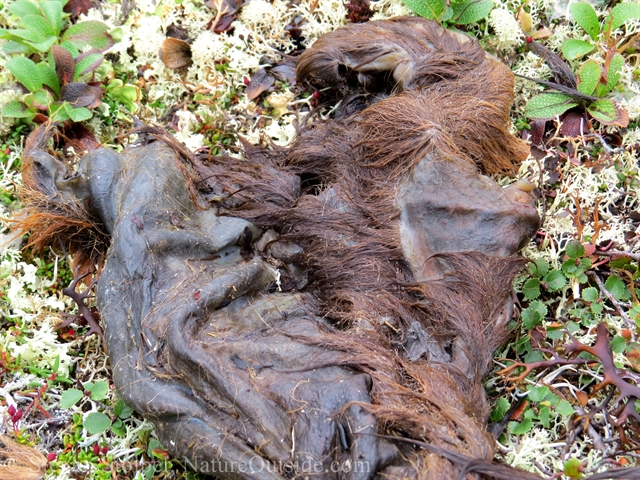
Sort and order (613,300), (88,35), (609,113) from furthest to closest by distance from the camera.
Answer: (88,35)
(609,113)
(613,300)

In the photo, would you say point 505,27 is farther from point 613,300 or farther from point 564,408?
point 564,408

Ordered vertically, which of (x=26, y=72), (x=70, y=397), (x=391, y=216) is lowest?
(x=70, y=397)

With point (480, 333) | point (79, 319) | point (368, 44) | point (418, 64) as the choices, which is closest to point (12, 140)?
point (79, 319)

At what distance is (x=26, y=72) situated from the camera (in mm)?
3467

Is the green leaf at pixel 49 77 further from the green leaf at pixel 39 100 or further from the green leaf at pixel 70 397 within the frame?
the green leaf at pixel 70 397

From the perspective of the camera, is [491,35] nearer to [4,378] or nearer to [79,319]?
[79,319]

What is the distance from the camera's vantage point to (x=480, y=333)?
2.67 meters

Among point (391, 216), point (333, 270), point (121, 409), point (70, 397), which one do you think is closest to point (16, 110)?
point (70, 397)

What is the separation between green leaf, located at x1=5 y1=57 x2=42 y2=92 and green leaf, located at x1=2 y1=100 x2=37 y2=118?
11 cm

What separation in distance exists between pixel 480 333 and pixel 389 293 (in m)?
0.45

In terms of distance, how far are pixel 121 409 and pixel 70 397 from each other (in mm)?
244

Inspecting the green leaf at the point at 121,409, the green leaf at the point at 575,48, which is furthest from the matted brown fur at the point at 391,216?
the green leaf at the point at 121,409

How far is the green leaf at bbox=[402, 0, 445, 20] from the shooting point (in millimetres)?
3580

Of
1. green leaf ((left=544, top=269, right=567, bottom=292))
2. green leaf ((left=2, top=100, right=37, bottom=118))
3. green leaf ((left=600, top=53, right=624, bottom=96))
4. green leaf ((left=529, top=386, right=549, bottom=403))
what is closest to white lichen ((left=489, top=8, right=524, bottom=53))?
green leaf ((left=600, top=53, right=624, bottom=96))
